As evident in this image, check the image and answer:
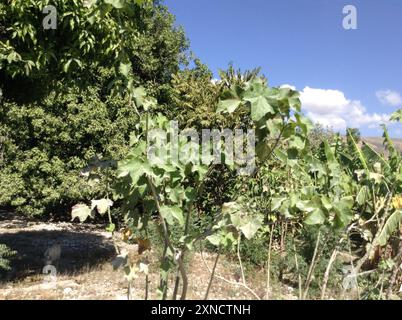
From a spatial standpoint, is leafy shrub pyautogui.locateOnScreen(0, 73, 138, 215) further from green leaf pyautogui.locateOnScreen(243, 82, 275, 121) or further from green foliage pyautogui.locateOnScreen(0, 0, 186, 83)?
green leaf pyautogui.locateOnScreen(243, 82, 275, 121)

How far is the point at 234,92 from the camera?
1.58 meters

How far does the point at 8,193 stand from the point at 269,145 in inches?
314

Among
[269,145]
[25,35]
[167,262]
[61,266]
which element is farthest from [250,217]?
[61,266]

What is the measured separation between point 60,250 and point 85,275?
5.27ft

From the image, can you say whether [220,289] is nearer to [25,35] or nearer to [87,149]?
[25,35]

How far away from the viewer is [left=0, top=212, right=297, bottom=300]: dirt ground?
4.75 meters

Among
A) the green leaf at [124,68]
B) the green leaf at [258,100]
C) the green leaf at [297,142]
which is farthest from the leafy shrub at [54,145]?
the green leaf at [258,100]

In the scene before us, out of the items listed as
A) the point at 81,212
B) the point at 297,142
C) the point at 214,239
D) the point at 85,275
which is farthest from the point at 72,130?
the point at 297,142

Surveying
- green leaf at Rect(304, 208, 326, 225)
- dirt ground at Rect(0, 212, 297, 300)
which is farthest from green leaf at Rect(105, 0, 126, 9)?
dirt ground at Rect(0, 212, 297, 300)

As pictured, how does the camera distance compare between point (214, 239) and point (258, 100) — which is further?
point (214, 239)

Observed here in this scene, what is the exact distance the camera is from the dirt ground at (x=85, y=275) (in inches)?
187

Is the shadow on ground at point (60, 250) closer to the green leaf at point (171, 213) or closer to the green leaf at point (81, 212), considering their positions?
the green leaf at point (81, 212)

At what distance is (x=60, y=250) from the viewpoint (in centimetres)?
685

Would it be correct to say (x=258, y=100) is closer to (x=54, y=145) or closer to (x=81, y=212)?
(x=81, y=212)
